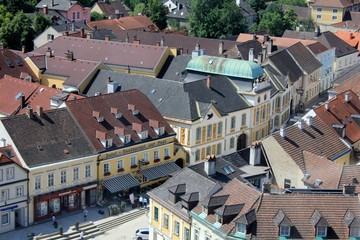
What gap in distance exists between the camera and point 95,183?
75.9 metres

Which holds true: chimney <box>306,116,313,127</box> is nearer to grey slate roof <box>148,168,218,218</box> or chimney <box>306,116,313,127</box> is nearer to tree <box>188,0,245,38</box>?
grey slate roof <box>148,168,218,218</box>

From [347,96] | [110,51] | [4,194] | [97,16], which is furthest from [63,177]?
[97,16]

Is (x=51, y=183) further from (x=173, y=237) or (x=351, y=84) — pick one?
(x=351, y=84)

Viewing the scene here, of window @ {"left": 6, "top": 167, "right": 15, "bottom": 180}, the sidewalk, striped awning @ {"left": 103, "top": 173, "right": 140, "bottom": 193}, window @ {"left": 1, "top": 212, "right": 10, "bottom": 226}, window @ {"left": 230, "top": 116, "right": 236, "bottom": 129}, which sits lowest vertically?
the sidewalk

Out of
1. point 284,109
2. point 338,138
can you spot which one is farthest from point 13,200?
point 284,109

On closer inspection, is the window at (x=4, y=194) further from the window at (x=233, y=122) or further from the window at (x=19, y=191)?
the window at (x=233, y=122)

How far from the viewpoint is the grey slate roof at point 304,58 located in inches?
4496

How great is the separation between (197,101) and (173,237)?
1070 inches

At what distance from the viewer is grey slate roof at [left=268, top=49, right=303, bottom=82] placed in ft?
352

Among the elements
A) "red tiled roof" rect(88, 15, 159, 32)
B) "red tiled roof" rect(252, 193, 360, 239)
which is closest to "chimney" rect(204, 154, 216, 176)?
"red tiled roof" rect(252, 193, 360, 239)

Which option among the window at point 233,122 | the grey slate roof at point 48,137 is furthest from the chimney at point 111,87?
the grey slate roof at point 48,137

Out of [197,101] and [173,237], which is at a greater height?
[197,101]

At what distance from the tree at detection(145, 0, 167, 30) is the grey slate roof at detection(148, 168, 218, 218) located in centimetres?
10423

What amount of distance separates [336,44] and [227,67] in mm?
45415
